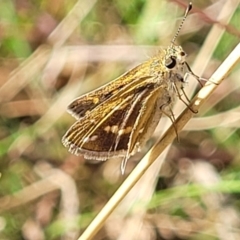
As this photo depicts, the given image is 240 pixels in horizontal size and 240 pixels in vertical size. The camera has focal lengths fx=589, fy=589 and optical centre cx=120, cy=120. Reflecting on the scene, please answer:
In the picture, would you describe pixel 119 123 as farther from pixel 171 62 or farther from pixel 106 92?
pixel 171 62

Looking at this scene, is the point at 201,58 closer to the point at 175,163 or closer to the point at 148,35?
the point at 148,35

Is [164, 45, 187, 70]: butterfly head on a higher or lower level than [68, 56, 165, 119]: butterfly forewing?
higher

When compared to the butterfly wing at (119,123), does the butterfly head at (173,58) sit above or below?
above

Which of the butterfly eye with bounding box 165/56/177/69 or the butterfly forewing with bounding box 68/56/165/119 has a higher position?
the butterfly eye with bounding box 165/56/177/69

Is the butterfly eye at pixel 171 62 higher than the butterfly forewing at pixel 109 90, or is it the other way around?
the butterfly eye at pixel 171 62

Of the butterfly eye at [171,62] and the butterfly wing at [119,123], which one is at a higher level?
the butterfly eye at [171,62]

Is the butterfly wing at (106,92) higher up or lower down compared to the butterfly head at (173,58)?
lower down

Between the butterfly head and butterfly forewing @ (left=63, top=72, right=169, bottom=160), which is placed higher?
the butterfly head

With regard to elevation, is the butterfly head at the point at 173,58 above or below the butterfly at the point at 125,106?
above

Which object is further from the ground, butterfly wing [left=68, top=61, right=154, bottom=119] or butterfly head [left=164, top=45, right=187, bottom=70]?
butterfly head [left=164, top=45, right=187, bottom=70]

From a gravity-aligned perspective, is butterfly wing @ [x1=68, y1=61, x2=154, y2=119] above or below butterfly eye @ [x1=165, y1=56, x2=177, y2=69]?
below
